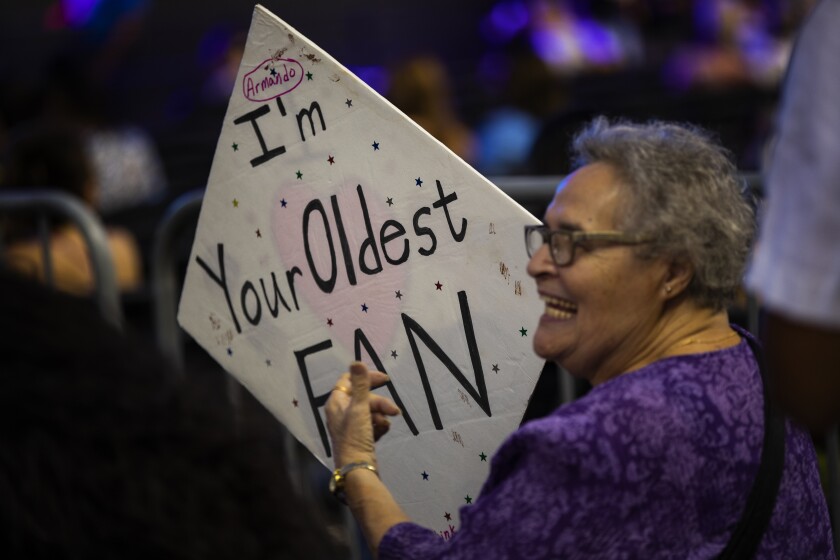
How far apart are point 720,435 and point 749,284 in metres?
0.73

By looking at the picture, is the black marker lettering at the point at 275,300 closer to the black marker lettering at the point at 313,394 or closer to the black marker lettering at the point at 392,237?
the black marker lettering at the point at 313,394

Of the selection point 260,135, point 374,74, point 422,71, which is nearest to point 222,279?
point 260,135

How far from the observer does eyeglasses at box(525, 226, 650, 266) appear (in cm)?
217

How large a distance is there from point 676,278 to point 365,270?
2.06 feet

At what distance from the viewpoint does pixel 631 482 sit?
1906 mm

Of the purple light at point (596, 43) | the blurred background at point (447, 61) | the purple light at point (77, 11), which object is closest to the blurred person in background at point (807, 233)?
the blurred background at point (447, 61)

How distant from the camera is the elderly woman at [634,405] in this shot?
6.26 ft

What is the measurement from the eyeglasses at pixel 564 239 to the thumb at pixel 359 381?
389mm

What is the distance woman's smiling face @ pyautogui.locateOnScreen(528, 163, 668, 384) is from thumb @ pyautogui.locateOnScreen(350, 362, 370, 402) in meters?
0.32

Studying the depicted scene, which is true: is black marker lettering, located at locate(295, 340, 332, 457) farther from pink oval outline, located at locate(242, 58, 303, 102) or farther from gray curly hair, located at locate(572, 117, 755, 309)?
gray curly hair, located at locate(572, 117, 755, 309)

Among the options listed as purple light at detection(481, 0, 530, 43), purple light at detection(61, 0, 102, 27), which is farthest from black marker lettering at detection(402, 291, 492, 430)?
purple light at detection(481, 0, 530, 43)

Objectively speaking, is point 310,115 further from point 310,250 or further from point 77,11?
point 77,11

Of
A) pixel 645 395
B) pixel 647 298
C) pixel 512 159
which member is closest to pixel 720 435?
pixel 645 395

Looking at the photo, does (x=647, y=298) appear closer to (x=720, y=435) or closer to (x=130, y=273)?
(x=720, y=435)
